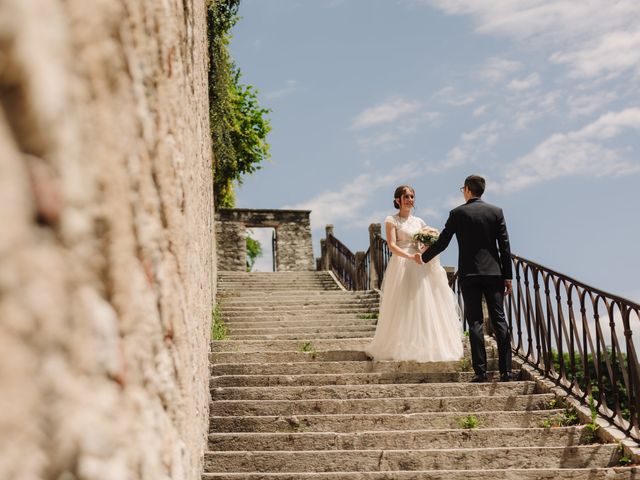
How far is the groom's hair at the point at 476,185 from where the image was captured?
6160 millimetres

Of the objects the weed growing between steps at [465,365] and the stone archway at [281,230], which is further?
the stone archway at [281,230]

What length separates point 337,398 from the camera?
595cm

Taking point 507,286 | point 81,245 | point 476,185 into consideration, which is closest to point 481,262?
point 507,286

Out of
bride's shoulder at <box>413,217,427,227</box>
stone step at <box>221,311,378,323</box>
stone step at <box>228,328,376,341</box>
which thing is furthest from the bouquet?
stone step at <box>221,311,378,323</box>

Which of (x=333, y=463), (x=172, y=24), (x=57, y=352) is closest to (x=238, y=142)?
(x=333, y=463)

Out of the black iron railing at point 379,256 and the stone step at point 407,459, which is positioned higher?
the black iron railing at point 379,256

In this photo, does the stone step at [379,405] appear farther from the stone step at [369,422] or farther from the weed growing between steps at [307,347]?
the weed growing between steps at [307,347]

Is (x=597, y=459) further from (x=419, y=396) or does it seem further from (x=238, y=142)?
(x=238, y=142)

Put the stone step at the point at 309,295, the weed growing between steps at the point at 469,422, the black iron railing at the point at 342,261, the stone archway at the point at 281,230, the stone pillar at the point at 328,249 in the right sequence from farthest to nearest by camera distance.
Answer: the stone archway at the point at 281,230 → the stone pillar at the point at 328,249 → the black iron railing at the point at 342,261 → the stone step at the point at 309,295 → the weed growing between steps at the point at 469,422

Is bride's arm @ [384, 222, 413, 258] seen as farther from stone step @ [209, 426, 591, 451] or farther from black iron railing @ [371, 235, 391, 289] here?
black iron railing @ [371, 235, 391, 289]

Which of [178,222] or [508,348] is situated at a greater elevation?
[178,222]

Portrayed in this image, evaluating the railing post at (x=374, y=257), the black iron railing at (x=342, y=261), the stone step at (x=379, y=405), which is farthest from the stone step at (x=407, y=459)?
the black iron railing at (x=342, y=261)

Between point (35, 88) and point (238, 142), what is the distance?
20.8 meters

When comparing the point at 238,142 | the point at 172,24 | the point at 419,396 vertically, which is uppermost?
the point at 238,142
